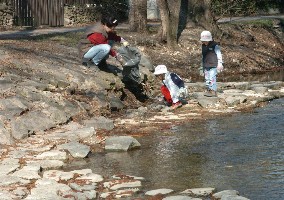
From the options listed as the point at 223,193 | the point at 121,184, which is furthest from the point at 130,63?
the point at 223,193

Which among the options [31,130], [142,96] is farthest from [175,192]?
[142,96]

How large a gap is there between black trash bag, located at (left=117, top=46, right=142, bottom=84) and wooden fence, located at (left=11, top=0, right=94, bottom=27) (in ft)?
58.4

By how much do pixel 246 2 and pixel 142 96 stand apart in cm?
2279

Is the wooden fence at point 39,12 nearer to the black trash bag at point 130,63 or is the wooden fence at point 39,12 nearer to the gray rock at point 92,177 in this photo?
the black trash bag at point 130,63

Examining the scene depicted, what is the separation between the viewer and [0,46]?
16891 mm

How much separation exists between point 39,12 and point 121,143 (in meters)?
23.7

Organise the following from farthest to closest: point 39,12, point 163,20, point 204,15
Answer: point 39,12 < point 204,15 < point 163,20

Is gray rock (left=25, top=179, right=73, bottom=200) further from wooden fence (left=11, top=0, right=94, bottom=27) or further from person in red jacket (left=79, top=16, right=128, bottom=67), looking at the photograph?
wooden fence (left=11, top=0, right=94, bottom=27)

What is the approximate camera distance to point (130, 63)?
15.3 meters

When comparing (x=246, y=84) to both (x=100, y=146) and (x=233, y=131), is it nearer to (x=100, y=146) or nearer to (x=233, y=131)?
(x=233, y=131)

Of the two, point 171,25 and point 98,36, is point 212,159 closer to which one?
point 98,36

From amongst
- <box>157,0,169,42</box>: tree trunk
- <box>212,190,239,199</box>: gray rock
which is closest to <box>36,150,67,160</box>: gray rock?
<box>212,190,239,199</box>: gray rock

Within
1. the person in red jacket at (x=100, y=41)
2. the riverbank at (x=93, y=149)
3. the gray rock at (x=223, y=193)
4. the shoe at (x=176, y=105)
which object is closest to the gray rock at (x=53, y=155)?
the riverbank at (x=93, y=149)

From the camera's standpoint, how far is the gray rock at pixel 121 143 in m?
10.9
